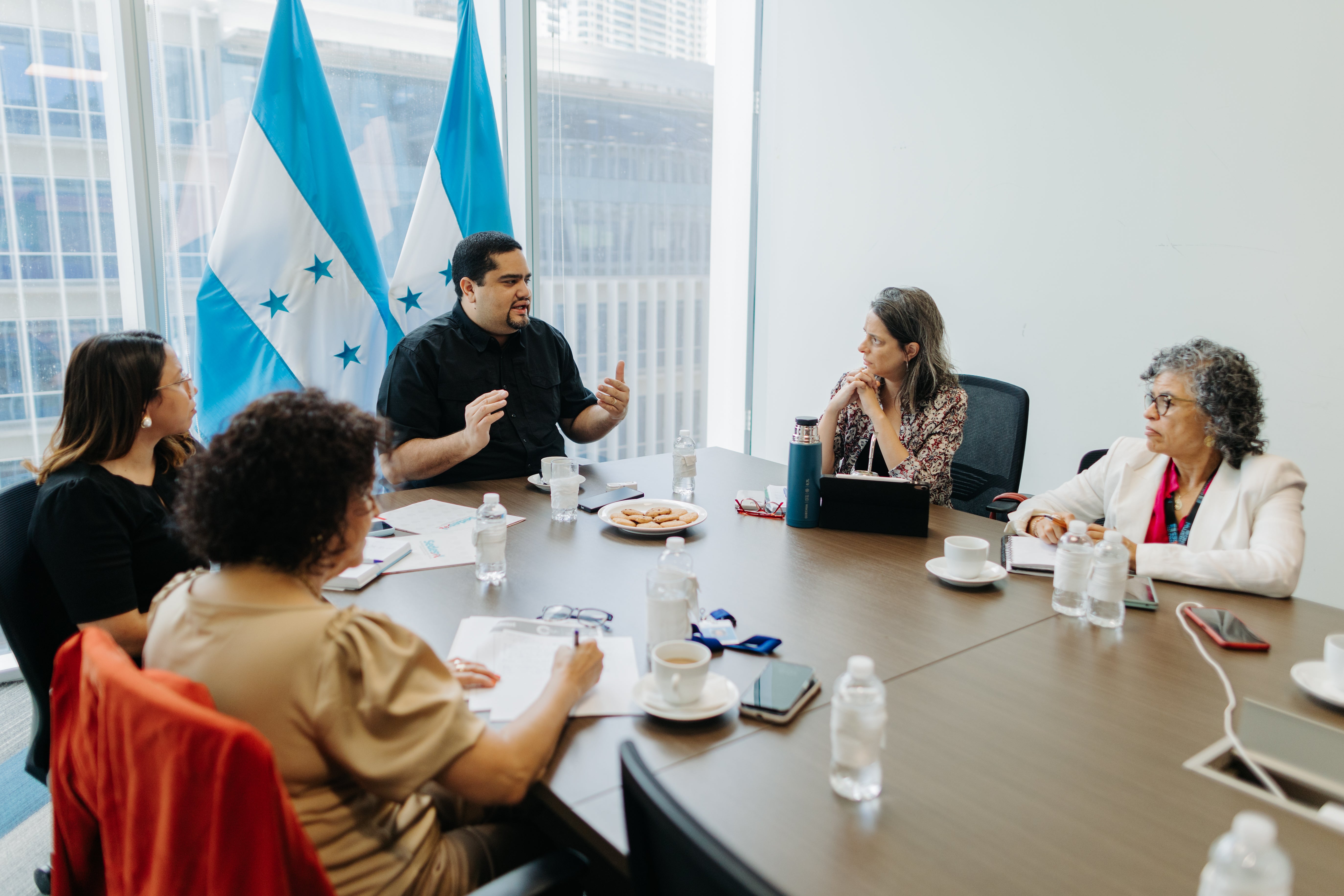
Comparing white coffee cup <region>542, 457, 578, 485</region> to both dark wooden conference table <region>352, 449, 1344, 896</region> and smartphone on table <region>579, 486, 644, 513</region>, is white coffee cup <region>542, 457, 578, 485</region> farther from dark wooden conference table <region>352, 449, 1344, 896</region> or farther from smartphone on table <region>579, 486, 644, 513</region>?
dark wooden conference table <region>352, 449, 1344, 896</region>

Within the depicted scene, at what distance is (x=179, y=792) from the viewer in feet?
2.83

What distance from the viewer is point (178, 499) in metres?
1.17

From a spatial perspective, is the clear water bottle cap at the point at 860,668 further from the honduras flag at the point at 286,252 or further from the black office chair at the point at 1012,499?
the honduras flag at the point at 286,252

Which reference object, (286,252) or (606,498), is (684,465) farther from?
(286,252)

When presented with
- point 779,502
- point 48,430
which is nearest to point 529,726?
point 779,502

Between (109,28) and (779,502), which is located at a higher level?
(109,28)

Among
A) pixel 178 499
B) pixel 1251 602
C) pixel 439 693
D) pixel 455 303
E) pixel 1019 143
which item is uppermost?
pixel 1019 143

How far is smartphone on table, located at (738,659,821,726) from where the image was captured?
123cm

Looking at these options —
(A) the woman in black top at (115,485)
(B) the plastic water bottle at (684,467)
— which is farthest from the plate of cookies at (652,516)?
(A) the woman in black top at (115,485)

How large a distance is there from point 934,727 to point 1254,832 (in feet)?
1.72

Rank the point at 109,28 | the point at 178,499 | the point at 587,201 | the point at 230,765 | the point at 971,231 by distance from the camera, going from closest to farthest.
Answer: the point at 230,765 → the point at 178,499 → the point at 109,28 → the point at 971,231 → the point at 587,201

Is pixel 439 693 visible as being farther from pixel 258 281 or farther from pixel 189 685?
pixel 258 281

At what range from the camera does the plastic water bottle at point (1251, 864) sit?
0.72 meters

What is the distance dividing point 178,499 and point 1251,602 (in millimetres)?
1943
